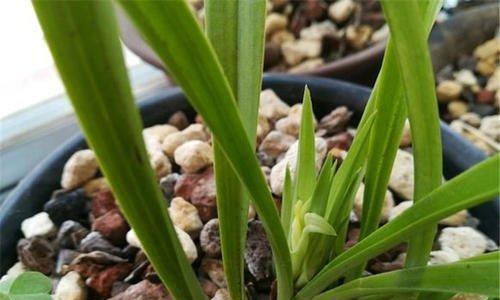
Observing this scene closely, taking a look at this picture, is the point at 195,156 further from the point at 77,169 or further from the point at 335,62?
the point at 335,62

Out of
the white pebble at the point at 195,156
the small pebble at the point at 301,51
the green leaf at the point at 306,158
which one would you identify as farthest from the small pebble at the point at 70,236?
the small pebble at the point at 301,51

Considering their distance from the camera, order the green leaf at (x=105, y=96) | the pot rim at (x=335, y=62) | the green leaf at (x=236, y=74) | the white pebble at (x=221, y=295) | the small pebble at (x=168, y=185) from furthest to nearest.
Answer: the pot rim at (x=335, y=62) → the small pebble at (x=168, y=185) → the white pebble at (x=221, y=295) → the green leaf at (x=236, y=74) → the green leaf at (x=105, y=96)

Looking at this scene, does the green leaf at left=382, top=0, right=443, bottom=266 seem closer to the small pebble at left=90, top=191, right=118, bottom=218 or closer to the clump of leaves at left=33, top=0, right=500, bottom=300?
the clump of leaves at left=33, top=0, right=500, bottom=300

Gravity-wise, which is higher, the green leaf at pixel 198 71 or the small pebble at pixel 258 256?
the green leaf at pixel 198 71

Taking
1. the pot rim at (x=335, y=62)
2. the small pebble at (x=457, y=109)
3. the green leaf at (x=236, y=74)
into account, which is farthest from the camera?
the small pebble at (x=457, y=109)

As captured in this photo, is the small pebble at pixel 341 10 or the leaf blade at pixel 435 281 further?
the small pebble at pixel 341 10

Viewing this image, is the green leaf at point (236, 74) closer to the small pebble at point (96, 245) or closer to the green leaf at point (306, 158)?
the green leaf at point (306, 158)

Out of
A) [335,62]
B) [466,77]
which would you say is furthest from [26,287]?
[466,77]

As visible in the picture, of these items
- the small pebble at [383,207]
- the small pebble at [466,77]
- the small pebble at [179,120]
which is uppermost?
the small pebble at [179,120]
